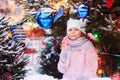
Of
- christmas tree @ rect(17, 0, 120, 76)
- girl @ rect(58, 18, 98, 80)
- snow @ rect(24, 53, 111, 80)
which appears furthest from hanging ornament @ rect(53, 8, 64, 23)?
snow @ rect(24, 53, 111, 80)

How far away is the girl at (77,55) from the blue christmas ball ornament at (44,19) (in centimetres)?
14

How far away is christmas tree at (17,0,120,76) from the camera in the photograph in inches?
73.4

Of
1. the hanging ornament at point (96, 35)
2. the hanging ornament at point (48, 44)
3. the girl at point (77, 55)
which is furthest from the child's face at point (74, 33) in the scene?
the hanging ornament at point (48, 44)

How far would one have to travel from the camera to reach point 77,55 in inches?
81.9

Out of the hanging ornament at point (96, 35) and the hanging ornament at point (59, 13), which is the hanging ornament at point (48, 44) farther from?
the hanging ornament at point (96, 35)

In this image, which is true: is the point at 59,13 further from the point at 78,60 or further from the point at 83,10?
the point at 78,60

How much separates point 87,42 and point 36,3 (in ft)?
1.65

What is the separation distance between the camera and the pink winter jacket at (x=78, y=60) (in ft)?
6.68

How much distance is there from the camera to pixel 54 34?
2.17m

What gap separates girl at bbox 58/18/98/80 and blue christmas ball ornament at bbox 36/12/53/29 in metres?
0.14

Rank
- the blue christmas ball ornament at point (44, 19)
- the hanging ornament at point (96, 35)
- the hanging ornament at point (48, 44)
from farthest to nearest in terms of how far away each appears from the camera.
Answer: the hanging ornament at point (48, 44), the blue christmas ball ornament at point (44, 19), the hanging ornament at point (96, 35)

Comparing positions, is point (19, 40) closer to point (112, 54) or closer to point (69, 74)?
point (69, 74)

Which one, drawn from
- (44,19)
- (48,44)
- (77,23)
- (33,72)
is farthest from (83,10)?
(33,72)

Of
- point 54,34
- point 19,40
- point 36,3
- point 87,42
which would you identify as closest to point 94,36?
point 87,42
